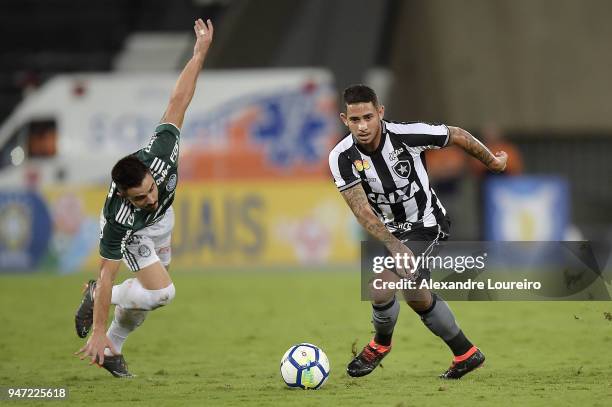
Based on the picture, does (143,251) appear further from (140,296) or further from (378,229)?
(378,229)

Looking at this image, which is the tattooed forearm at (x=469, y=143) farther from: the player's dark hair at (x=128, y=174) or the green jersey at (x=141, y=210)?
the player's dark hair at (x=128, y=174)

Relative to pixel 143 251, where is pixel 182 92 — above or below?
above

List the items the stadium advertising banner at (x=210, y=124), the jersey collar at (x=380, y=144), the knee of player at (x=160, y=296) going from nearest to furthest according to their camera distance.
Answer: the jersey collar at (x=380, y=144)
the knee of player at (x=160, y=296)
the stadium advertising banner at (x=210, y=124)

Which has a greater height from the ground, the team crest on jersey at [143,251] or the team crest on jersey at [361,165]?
the team crest on jersey at [361,165]

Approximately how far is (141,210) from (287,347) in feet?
8.51

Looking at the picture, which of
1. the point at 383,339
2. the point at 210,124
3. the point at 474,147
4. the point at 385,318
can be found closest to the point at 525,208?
the point at 210,124

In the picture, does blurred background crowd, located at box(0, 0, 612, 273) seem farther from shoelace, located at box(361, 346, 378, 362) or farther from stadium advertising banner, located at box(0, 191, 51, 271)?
shoelace, located at box(361, 346, 378, 362)

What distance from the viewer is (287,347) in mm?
10203

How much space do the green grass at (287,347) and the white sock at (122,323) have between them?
27cm

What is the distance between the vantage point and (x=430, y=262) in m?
7.93

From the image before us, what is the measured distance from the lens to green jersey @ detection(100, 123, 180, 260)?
25.7 feet

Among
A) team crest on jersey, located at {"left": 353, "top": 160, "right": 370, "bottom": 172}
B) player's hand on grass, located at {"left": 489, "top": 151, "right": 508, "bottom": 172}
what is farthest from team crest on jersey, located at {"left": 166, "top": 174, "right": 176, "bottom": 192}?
player's hand on grass, located at {"left": 489, "top": 151, "right": 508, "bottom": 172}

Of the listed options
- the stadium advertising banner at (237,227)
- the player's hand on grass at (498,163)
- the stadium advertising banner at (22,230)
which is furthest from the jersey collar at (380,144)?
the stadium advertising banner at (22,230)

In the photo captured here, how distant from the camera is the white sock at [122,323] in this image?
28.2 ft
